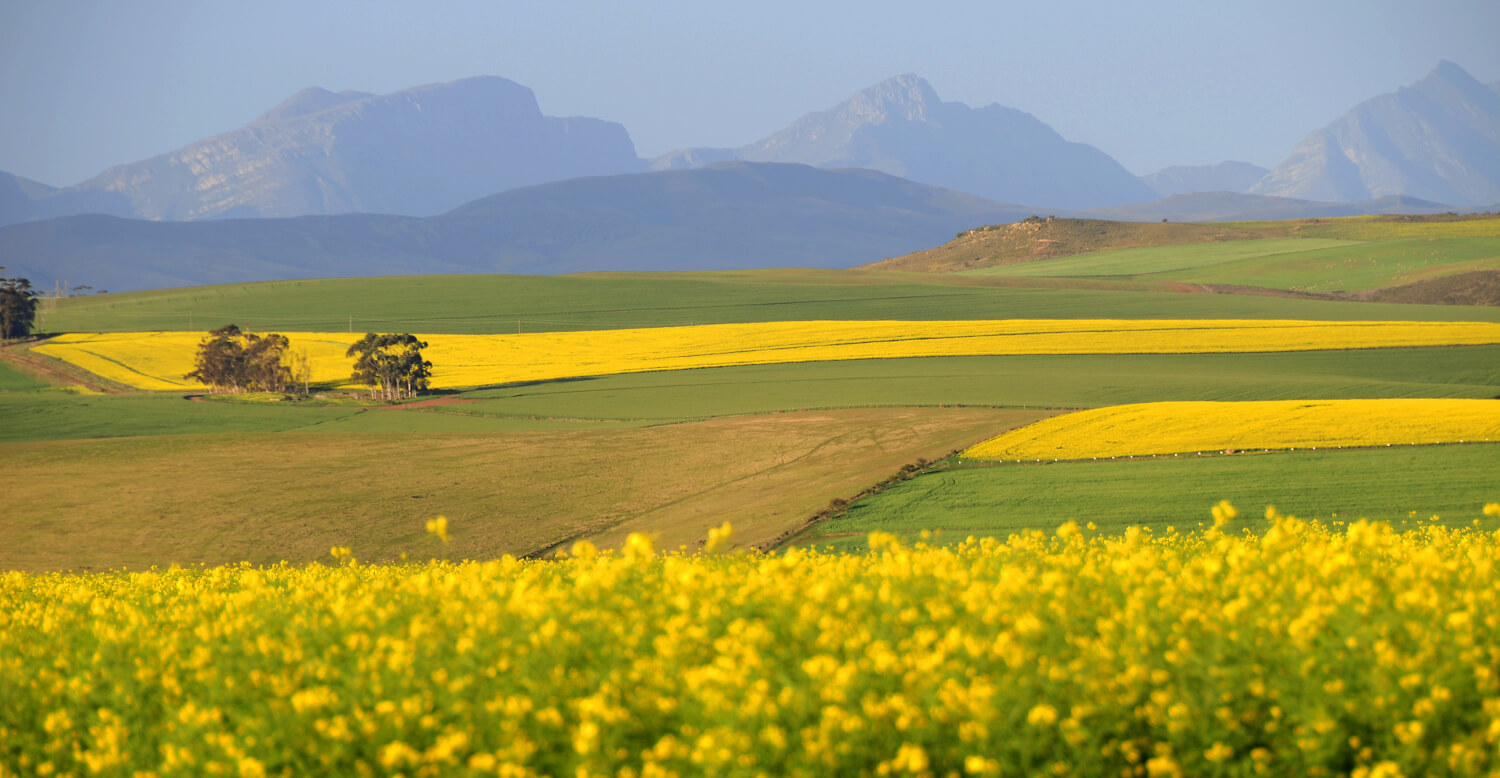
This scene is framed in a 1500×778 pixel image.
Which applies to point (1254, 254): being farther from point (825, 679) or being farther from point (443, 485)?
point (825, 679)

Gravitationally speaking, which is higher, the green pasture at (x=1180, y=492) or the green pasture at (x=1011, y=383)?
the green pasture at (x=1011, y=383)

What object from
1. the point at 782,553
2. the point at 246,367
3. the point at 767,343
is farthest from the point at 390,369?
the point at 782,553

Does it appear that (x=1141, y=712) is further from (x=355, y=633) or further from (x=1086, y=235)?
(x=1086, y=235)

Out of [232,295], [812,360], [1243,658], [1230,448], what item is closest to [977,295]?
[812,360]

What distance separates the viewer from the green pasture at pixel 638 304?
3442 inches

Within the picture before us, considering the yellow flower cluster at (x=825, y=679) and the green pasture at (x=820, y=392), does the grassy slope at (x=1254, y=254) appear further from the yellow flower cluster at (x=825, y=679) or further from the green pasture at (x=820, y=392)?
the yellow flower cluster at (x=825, y=679)

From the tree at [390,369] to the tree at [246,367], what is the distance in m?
5.47

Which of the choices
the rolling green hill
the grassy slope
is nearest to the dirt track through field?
the rolling green hill

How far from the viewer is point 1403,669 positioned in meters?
6.07

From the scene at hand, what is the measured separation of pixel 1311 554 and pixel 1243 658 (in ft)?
6.26

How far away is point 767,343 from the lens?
2953 inches

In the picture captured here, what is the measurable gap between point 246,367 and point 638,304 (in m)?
45.3

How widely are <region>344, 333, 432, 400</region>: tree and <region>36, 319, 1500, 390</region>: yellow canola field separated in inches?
116

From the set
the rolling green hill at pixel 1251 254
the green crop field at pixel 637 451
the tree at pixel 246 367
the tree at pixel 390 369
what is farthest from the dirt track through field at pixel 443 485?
the rolling green hill at pixel 1251 254
